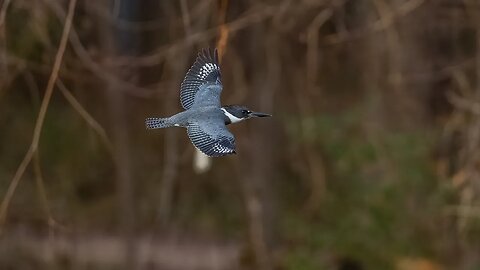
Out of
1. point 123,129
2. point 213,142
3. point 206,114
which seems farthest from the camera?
point 123,129

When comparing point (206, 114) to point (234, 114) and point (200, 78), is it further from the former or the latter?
point (200, 78)

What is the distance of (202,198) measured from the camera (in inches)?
212

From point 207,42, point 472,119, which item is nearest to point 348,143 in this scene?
point 472,119

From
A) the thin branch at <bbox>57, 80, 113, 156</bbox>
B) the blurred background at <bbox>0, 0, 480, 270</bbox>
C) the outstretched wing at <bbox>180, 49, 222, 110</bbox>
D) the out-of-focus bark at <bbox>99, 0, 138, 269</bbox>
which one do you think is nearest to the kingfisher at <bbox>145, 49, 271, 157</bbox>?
the outstretched wing at <bbox>180, 49, 222, 110</bbox>

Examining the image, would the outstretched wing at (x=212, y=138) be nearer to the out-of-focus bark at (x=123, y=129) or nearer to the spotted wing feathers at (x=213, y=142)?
the spotted wing feathers at (x=213, y=142)

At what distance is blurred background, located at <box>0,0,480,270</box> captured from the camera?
13.9 feet

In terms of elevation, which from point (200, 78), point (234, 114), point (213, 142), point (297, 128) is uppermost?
point (297, 128)

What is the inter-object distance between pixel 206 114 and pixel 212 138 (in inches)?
5.4

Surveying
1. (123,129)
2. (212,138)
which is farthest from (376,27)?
(212,138)

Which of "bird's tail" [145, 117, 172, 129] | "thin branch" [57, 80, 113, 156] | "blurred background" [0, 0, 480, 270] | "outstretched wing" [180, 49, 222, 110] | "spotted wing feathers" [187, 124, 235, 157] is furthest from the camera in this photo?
"blurred background" [0, 0, 480, 270]

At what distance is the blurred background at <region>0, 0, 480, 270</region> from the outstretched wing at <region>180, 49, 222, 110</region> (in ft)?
6.05

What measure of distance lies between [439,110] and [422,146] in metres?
0.45

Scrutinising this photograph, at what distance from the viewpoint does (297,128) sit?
4.73 metres

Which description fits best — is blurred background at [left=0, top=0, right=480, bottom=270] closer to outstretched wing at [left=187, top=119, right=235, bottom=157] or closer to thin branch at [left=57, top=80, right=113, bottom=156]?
thin branch at [left=57, top=80, right=113, bottom=156]
